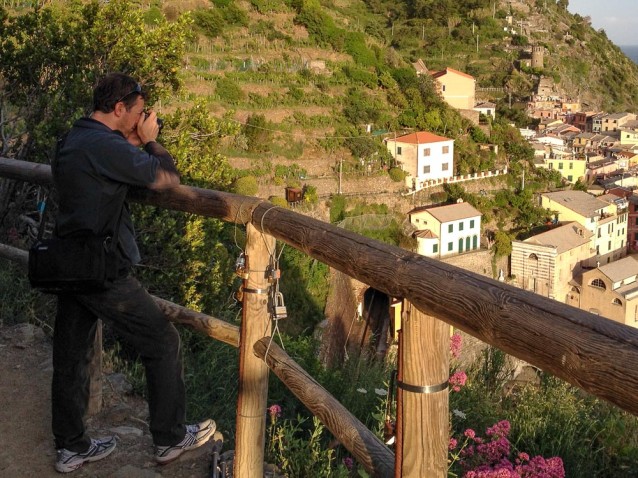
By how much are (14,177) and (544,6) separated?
231 feet

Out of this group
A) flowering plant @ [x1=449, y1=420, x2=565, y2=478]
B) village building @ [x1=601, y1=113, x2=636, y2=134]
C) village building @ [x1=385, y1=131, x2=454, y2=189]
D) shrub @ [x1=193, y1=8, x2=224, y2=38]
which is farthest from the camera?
village building @ [x1=601, y1=113, x2=636, y2=134]

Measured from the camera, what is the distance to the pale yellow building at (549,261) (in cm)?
2256

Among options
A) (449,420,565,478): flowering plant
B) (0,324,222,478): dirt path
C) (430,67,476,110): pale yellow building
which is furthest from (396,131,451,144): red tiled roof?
(449,420,565,478): flowering plant

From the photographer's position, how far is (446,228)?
831 inches

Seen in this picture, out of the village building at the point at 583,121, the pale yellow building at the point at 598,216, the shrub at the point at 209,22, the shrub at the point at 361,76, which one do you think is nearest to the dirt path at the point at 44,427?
the shrub at the point at 209,22

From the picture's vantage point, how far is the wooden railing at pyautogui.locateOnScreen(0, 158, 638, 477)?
97 centimetres

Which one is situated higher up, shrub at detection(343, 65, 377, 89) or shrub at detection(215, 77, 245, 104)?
shrub at detection(343, 65, 377, 89)

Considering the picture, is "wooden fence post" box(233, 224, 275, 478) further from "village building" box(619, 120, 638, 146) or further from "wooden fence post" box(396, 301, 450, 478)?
"village building" box(619, 120, 638, 146)

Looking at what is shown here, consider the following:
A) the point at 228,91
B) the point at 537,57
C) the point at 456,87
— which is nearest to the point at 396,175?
the point at 228,91

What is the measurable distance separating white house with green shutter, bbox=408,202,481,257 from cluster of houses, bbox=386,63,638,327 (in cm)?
3

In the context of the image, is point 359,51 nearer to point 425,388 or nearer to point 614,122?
point 425,388

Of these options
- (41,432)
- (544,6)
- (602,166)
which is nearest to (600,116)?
(602,166)

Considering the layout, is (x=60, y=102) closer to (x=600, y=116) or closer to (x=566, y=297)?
(x=566, y=297)

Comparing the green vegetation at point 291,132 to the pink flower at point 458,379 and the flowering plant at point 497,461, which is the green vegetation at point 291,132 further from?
the flowering plant at point 497,461
